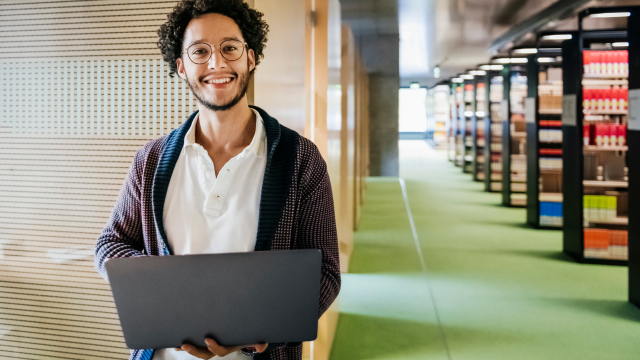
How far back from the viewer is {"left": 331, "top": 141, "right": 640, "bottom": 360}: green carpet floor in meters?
3.78

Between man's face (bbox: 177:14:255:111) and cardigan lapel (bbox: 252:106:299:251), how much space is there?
0.50ft

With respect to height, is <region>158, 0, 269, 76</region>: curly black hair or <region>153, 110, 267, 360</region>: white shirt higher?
<region>158, 0, 269, 76</region>: curly black hair

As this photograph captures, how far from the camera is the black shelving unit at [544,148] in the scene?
25.3 feet

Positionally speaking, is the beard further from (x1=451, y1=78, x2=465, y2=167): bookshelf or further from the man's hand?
(x1=451, y1=78, x2=465, y2=167): bookshelf

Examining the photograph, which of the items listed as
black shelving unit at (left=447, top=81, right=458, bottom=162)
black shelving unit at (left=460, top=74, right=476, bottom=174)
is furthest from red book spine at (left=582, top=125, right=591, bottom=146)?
black shelving unit at (left=447, top=81, right=458, bottom=162)

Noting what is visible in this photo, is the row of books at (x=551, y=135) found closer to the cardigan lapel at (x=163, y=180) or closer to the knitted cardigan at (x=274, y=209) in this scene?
the knitted cardigan at (x=274, y=209)

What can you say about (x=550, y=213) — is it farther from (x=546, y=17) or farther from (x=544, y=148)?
(x=546, y=17)

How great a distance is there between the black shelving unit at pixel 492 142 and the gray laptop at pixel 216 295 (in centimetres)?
1103

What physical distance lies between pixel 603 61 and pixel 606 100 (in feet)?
1.50

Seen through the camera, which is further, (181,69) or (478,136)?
(478,136)

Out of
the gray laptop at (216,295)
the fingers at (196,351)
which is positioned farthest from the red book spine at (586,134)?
the fingers at (196,351)

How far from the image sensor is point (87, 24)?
90.3 inches

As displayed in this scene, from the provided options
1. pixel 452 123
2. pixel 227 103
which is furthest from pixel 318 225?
pixel 452 123

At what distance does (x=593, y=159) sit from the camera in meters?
6.39
